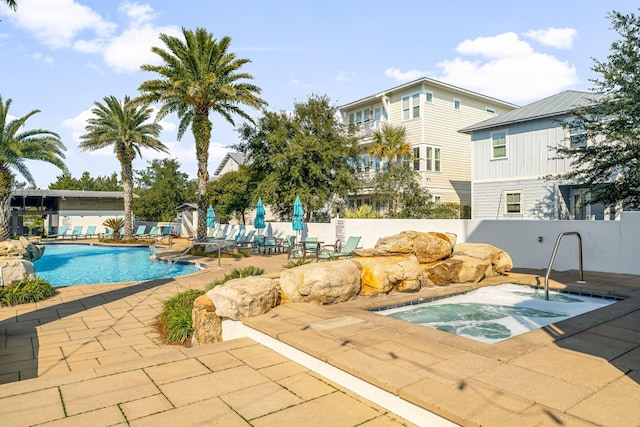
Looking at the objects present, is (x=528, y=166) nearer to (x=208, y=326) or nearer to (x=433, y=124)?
(x=433, y=124)

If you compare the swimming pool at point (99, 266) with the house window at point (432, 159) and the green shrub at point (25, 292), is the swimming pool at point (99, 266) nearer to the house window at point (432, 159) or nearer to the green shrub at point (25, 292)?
the green shrub at point (25, 292)

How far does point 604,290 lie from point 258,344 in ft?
21.3

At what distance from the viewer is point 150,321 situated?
718 cm

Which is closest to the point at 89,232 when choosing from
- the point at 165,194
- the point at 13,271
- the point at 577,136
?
the point at 165,194

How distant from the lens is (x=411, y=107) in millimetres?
23234

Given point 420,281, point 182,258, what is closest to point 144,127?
Answer: point 182,258

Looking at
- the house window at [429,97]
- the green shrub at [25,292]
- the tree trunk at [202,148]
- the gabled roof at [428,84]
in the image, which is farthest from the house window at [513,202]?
the green shrub at [25,292]

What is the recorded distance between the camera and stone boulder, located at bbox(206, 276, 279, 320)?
5453 mm

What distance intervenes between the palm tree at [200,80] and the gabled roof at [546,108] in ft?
36.3

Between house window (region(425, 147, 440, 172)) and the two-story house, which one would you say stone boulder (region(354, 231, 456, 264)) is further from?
house window (region(425, 147, 440, 172))

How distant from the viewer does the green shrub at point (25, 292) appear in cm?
849

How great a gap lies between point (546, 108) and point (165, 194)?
3110 centimetres

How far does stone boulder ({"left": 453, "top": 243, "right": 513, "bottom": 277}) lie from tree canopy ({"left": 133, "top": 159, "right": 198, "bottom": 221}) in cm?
3130

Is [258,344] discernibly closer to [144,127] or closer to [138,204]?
[144,127]
